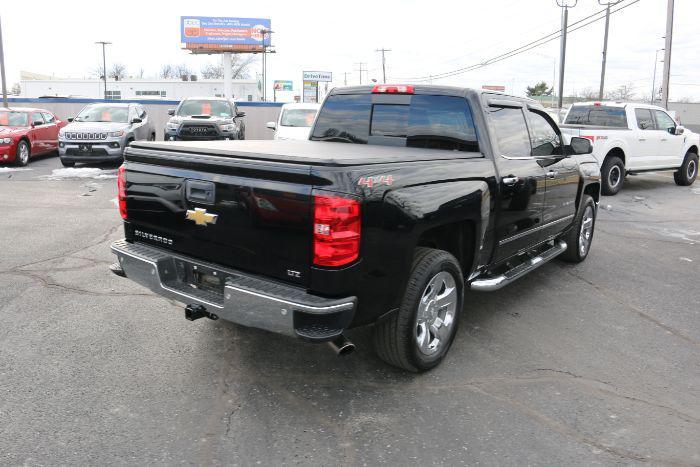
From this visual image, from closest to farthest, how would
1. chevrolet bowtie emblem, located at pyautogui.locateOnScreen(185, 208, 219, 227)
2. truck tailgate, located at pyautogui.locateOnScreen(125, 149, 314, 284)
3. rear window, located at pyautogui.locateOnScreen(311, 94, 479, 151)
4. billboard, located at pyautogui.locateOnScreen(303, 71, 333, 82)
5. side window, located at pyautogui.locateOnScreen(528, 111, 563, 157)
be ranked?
1. truck tailgate, located at pyautogui.locateOnScreen(125, 149, 314, 284)
2. chevrolet bowtie emblem, located at pyautogui.locateOnScreen(185, 208, 219, 227)
3. rear window, located at pyautogui.locateOnScreen(311, 94, 479, 151)
4. side window, located at pyautogui.locateOnScreen(528, 111, 563, 157)
5. billboard, located at pyautogui.locateOnScreen(303, 71, 333, 82)

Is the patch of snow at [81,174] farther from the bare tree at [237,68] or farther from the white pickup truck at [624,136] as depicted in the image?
the bare tree at [237,68]

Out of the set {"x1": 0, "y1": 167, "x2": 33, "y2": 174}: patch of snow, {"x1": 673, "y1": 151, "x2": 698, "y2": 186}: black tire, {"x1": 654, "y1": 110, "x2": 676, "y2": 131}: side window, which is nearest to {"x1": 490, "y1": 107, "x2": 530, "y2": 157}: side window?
{"x1": 654, "y1": 110, "x2": 676, "y2": 131}: side window

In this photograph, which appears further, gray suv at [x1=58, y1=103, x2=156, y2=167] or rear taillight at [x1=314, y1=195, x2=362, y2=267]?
gray suv at [x1=58, y1=103, x2=156, y2=167]

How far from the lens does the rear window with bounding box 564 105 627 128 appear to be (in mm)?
12789

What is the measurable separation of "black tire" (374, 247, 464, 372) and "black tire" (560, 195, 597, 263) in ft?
10.4

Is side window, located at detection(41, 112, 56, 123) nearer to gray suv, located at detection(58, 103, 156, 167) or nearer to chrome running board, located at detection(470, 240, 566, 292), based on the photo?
gray suv, located at detection(58, 103, 156, 167)

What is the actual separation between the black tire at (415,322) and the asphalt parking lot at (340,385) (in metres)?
0.16

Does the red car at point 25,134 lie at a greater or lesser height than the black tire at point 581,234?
greater

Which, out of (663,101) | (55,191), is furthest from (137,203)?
(663,101)

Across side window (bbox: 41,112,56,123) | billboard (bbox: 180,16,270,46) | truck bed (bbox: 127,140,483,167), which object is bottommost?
truck bed (bbox: 127,140,483,167)

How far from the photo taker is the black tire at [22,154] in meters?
15.1

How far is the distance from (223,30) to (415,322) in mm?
65068

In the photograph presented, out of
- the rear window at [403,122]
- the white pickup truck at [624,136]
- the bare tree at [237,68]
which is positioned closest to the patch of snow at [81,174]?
the rear window at [403,122]

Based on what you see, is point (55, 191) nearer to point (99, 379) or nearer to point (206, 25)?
point (99, 379)
